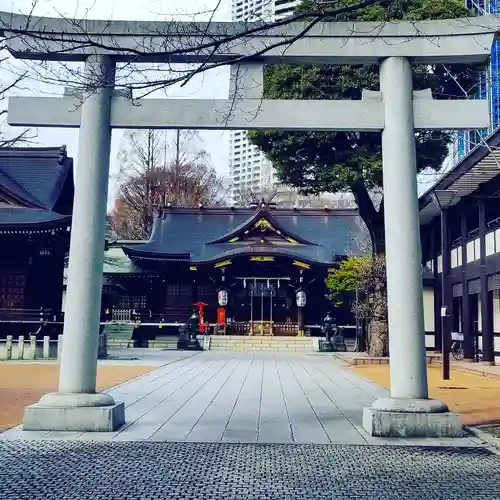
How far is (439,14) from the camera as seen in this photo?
15.8 metres

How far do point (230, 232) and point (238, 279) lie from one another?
3.16 metres

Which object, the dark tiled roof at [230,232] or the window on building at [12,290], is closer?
the window on building at [12,290]

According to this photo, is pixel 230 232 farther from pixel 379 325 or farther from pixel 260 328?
pixel 379 325

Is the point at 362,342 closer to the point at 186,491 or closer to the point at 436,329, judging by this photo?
the point at 436,329

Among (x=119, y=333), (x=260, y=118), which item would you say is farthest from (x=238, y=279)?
(x=260, y=118)

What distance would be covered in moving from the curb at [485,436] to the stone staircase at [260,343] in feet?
66.7

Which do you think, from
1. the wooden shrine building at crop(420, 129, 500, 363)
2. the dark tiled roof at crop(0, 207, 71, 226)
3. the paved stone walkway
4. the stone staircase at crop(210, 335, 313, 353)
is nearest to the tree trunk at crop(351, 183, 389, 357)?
the wooden shrine building at crop(420, 129, 500, 363)

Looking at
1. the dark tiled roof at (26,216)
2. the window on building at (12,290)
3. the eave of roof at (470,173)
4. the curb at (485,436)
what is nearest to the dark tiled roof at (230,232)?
the dark tiled roof at (26,216)

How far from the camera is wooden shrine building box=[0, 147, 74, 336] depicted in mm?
20891

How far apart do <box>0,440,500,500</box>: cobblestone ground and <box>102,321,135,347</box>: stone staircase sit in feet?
74.9

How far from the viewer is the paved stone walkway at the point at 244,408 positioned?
645cm

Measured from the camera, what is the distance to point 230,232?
109 ft

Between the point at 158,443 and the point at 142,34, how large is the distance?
4633mm

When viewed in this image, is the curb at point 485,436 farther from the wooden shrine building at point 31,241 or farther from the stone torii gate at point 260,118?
the wooden shrine building at point 31,241
